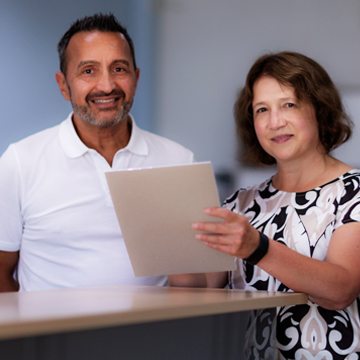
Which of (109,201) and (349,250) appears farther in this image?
(109,201)

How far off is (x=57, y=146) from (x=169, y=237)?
2.85 feet

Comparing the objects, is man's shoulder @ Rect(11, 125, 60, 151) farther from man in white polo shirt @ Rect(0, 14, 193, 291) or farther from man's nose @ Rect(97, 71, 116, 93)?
man's nose @ Rect(97, 71, 116, 93)

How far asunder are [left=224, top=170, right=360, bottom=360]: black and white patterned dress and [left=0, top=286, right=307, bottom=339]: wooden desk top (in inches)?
7.3

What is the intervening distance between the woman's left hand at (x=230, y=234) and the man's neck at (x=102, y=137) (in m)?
0.88

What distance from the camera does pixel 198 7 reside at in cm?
279

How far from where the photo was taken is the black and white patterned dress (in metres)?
1.36

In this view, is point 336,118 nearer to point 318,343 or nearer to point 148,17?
point 318,343

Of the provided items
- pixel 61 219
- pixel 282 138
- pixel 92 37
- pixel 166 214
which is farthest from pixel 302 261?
pixel 92 37

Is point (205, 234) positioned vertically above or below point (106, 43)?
below

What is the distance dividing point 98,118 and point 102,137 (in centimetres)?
10

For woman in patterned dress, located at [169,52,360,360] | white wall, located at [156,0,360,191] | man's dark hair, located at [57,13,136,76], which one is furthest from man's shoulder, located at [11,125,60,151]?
white wall, located at [156,0,360,191]

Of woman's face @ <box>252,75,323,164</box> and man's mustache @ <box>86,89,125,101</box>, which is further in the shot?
man's mustache @ <box>86,89,125,101</box>

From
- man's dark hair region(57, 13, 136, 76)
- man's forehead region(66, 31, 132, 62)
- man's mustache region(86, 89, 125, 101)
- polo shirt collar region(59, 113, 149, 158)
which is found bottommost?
polo shirt collar region(59, 113, 149, 158)

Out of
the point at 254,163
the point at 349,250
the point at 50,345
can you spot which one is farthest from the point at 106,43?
the point at 50,345
